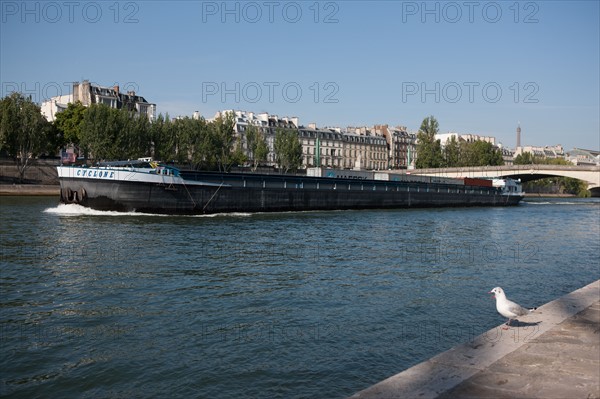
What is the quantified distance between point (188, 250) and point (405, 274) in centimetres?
874

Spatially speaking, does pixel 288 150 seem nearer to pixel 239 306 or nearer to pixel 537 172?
pixel 537 172

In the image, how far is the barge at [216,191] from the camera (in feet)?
119

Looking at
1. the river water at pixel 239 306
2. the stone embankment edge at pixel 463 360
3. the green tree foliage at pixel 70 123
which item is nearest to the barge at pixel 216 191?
the river water at pixel 239 306

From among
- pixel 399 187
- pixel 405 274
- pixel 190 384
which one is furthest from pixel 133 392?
pixel 399 187

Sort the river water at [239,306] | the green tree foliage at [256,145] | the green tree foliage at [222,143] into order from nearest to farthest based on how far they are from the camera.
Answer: the river water at [239,306]
the green tree foliage at [222,143]
the green tree foliage at [256,145]

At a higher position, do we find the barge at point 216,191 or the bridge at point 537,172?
the bridge at point 537,172

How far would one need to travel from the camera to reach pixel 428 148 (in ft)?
392

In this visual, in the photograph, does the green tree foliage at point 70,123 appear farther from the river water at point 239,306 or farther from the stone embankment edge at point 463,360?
the stone embankment edge at point 463,360

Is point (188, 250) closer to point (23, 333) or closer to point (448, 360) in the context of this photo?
point (23, 333)

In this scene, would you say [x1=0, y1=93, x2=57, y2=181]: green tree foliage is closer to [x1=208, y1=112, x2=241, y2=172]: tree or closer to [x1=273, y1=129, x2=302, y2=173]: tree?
[x1=208, y1=112, x2=241, y2=172]: tree

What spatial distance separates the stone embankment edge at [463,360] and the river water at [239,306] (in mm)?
1503

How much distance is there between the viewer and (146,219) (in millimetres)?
33438

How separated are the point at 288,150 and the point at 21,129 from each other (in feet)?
160

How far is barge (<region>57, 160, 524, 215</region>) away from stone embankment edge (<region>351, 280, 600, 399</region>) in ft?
103
